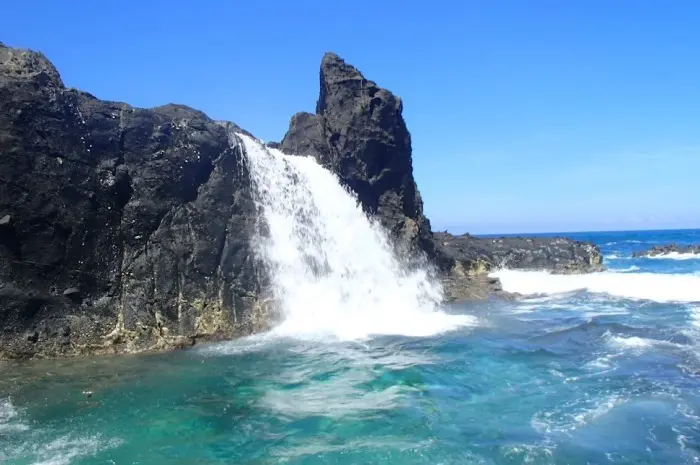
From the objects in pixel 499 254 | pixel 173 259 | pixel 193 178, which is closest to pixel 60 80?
pixel 193 178

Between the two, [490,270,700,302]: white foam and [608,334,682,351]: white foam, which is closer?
[608,334,682,351]: white foam

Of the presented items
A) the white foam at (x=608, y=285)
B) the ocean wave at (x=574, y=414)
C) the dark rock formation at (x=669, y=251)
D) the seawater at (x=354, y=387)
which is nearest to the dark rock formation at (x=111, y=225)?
the seawater at (x=354, y=387)

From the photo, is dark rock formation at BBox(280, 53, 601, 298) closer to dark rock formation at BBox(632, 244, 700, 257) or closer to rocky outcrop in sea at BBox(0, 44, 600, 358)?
rocky outcrop in sea at BBox(0, 44, 600, 358)

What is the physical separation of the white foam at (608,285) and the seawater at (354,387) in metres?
7.14

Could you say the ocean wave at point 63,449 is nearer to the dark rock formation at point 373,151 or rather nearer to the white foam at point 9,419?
the white foam at point 9,419

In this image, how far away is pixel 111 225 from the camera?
15766 mm

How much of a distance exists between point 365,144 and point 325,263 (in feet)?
26.9

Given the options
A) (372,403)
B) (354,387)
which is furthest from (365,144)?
(372,403)

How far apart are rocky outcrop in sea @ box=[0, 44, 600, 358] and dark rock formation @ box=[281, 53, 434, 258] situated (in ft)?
27.8

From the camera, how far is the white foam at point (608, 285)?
28.5 m

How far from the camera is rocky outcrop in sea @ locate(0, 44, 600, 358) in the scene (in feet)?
46.7

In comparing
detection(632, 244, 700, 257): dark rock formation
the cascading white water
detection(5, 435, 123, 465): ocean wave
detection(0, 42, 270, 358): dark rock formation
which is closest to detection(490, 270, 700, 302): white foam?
the cascading white water

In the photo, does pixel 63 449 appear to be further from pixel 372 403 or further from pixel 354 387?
pixel 354 387

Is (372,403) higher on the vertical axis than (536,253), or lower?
lower
